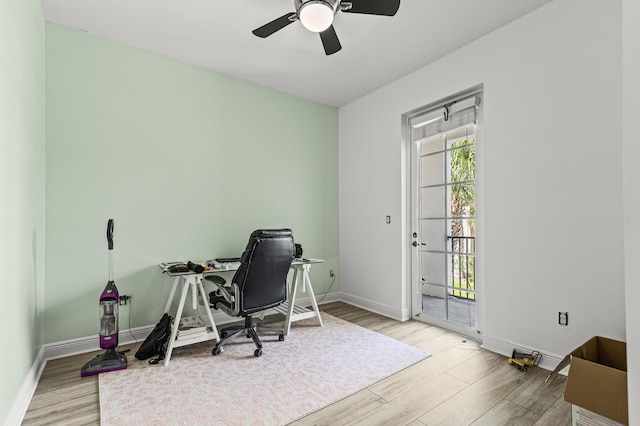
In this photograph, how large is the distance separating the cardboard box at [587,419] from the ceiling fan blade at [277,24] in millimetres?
2861

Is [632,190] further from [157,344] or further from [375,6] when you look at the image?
[157,344]

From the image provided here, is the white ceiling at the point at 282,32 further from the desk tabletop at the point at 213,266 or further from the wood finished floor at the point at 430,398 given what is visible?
the wood finished floor at the point at 430,398

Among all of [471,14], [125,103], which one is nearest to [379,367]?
[471,14]

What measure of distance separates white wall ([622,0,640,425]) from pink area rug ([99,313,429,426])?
1.56m

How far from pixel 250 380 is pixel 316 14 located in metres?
2.62

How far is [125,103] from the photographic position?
119 inches

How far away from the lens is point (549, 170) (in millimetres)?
2453

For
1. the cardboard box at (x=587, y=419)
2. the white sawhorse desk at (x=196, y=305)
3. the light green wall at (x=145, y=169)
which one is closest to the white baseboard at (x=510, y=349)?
the cardboard box at (x=587, y=419)

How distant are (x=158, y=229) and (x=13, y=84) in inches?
65.3

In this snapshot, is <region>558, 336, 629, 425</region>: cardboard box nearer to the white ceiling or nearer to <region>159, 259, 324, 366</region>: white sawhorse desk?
<region>159, 259, 324, 366</region>: white sawhorse desk

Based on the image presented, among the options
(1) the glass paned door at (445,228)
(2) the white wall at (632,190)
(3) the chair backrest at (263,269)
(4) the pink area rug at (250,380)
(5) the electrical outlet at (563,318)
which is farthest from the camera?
(1) the glass paned door at (445,228)

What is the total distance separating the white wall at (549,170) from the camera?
7.09 ft

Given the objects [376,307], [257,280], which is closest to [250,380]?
[257,280]

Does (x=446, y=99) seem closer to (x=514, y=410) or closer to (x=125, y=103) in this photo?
(x=514, y=410)
